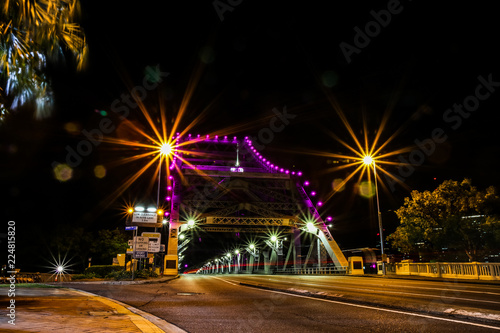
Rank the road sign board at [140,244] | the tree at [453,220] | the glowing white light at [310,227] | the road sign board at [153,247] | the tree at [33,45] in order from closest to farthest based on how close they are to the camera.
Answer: the tree at [33,45]
the road sign board at [140,244]
the road sign board at [153,247]
the tree at [453,220]
the glowing white light at [310,227]

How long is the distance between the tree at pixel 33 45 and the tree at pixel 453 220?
28.0m

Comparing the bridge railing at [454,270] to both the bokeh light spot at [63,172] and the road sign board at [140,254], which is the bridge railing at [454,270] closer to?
the road sign board at [140,254]

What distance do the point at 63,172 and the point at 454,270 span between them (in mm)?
36258

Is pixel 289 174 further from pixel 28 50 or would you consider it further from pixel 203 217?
pixel 28 50

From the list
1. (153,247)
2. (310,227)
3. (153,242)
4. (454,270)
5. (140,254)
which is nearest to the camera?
(454,270)

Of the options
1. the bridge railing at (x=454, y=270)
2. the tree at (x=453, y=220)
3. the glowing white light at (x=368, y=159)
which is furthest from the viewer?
the glowing white light at (x=368, y=159)

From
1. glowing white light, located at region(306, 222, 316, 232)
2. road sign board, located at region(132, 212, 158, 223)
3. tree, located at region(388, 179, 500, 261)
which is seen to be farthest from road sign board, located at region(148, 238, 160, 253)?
glowing white light, located at region(306, 222, 316, 232)

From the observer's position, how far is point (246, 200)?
291 feet

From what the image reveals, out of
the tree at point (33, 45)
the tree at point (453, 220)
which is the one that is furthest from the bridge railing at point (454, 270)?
the tree at point (33, 45)

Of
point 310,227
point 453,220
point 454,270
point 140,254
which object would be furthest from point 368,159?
point 310,227

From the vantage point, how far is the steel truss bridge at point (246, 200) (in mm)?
61769

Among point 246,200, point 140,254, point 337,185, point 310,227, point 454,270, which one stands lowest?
point 454,270

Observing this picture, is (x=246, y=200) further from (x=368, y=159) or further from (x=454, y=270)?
(x=454, y=270)

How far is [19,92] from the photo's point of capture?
484 centimetres
